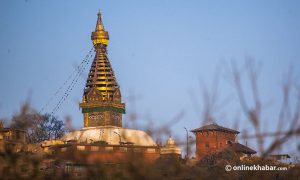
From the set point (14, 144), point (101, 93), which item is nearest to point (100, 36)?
point (101, 93)

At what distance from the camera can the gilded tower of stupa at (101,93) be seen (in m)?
84.2

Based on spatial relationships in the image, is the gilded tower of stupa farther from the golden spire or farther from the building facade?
the building facade

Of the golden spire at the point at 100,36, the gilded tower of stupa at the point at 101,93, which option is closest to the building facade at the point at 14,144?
the gilded tower of stupa at the point at 101,93

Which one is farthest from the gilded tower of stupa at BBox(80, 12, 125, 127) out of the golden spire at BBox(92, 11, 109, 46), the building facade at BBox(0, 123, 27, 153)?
the building facade at BBox(0, 123, 27, 153)

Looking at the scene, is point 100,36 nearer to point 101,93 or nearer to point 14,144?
point 101,93

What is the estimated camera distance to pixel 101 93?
8700 cm

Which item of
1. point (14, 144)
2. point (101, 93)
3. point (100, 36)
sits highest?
point (100, 36)

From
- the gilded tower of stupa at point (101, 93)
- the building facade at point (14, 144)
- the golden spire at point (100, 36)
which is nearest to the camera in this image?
the building facade at point (14, 144)

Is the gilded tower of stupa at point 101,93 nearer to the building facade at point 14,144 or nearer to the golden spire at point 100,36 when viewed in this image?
the golden spire at point 100,36

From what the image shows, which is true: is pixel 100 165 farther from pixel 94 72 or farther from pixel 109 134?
pixel 94 72

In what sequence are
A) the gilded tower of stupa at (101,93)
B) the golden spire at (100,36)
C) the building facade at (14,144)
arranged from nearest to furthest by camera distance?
1. the building facade at (14,144)
2. the gilded tower of stupa at (101,93)
3. the golden spire at (100,36)

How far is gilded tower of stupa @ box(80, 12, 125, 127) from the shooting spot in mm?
84250

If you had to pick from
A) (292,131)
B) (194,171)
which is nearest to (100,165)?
(194,171)

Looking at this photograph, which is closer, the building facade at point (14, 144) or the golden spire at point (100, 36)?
the building facade at point (14, 144)
